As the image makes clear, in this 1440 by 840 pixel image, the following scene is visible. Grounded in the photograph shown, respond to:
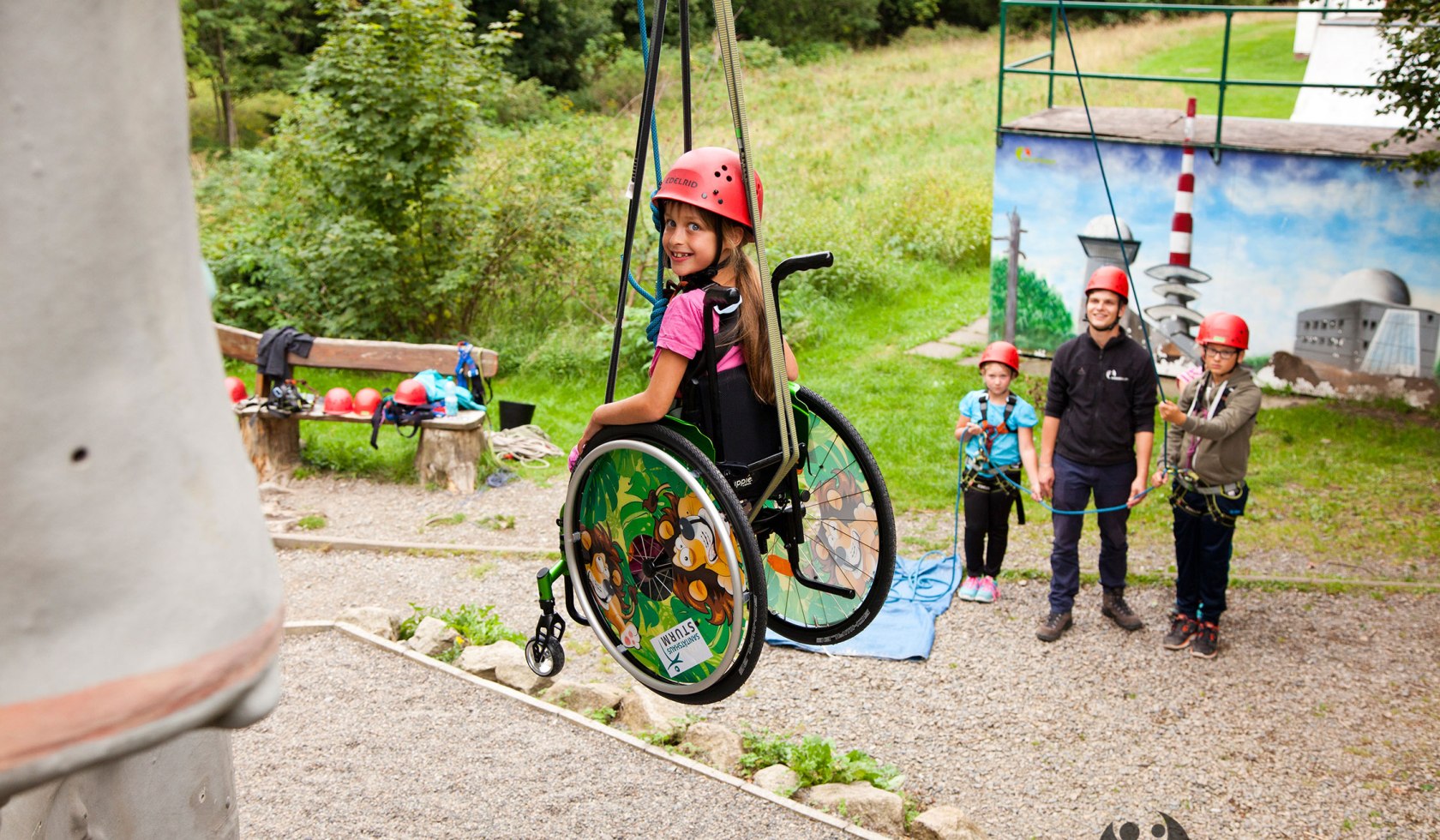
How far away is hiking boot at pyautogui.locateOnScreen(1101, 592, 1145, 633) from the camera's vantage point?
7379 millimetres

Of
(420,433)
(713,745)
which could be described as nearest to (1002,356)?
(713,745)

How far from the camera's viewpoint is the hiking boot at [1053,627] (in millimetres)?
7254

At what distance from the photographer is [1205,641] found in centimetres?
709

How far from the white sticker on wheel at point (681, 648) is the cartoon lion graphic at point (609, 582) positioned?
12 cm

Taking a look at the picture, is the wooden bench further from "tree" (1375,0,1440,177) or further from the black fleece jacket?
"tree" (1375,0,1440,177)

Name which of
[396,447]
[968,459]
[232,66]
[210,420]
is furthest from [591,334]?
[232,66]

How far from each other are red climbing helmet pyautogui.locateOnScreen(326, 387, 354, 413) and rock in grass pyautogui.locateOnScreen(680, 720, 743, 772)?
17.4 feet

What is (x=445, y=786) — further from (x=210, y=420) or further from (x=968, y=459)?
(x=210, y=420)

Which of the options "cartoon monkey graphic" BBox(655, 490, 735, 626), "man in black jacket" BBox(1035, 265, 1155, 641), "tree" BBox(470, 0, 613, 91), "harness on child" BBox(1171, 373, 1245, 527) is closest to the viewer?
"cartoon monkey graphic" BBox(655, 490, 735, 626)

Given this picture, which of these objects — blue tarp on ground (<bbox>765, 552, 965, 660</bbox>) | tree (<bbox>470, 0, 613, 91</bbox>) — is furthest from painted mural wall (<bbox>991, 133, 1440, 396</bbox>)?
tree (<bbox>470, 0, 613, 91</bbox>)

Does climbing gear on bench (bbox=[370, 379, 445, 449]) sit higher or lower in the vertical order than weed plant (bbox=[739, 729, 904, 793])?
higher

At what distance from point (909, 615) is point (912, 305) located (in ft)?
26.4

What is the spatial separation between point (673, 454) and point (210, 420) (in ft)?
6.21

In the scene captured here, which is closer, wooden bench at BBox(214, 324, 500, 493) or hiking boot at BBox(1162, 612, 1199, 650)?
hiking boot at BBox(1162, 612, 1199, 650)
